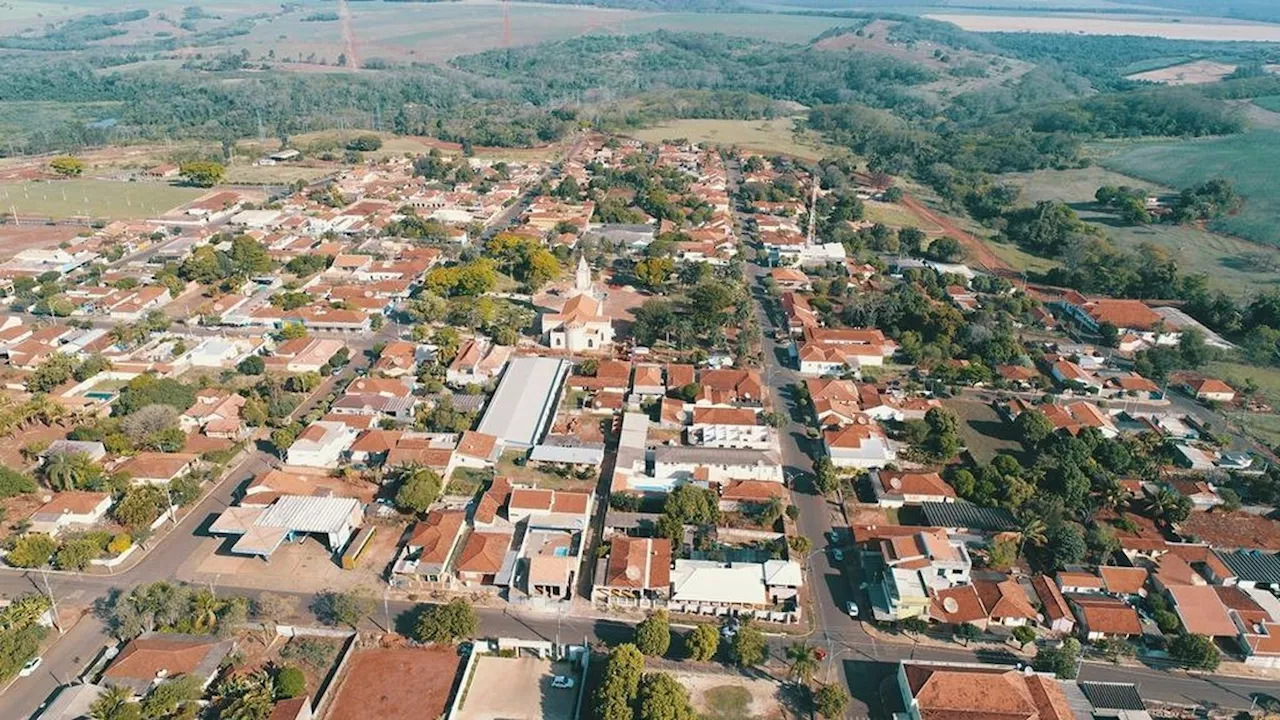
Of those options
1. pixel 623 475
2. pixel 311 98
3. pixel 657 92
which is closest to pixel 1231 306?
pixel 623 475

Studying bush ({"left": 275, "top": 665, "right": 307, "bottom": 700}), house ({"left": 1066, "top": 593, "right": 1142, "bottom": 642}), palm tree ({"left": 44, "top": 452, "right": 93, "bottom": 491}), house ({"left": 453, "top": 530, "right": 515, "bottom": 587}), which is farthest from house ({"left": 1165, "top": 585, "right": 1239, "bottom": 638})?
palm tree ({"left": 44, "top": 452, "right": 93, "bottom": 491})

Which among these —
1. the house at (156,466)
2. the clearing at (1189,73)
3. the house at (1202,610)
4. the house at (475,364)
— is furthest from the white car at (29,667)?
the clearing at (1189,73)

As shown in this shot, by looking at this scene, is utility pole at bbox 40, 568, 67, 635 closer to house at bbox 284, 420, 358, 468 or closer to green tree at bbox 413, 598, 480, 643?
house at bbox 284, 420, 358, 468

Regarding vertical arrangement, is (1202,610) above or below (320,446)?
below

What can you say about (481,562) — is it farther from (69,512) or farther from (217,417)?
(217,417)

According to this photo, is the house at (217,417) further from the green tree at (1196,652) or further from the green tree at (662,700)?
the green tree at (1196,652)

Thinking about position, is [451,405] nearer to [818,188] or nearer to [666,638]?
[666,638]

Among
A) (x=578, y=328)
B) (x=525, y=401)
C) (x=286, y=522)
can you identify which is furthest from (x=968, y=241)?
(x=286, y=522)
